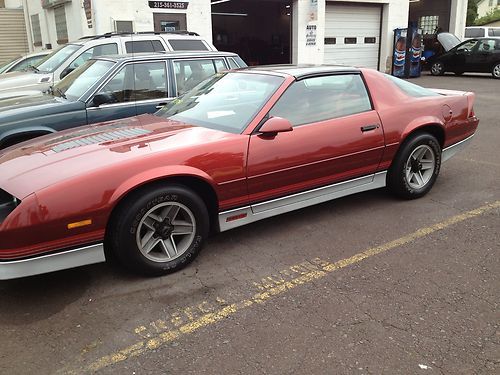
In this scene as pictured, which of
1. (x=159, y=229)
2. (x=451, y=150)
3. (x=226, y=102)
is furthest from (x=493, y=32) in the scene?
(x=159, y=229)

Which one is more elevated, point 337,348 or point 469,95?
point 469,95

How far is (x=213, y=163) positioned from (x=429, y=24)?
2389 centimetres

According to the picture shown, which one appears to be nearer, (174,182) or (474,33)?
(174,182)

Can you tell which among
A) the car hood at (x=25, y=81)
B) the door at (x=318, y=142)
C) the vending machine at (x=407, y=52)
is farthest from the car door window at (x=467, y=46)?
the door at (x=318, y=142)

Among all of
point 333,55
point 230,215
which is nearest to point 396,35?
point 333,55

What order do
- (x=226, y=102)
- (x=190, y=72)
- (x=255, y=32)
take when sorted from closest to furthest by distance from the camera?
1. (x=226, y=102)
2. (x=190, y=72)
3. (x=255, y=32)

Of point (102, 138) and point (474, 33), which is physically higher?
point (474, 33)

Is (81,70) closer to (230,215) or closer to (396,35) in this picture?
(230,215)

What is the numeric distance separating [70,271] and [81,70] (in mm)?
3519

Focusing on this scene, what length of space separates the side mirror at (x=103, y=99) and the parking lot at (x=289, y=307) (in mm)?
2319

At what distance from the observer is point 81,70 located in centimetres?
630

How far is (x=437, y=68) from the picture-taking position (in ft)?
65.4

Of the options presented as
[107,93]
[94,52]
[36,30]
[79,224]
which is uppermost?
[36,30]

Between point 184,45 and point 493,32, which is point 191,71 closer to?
point 184,45
